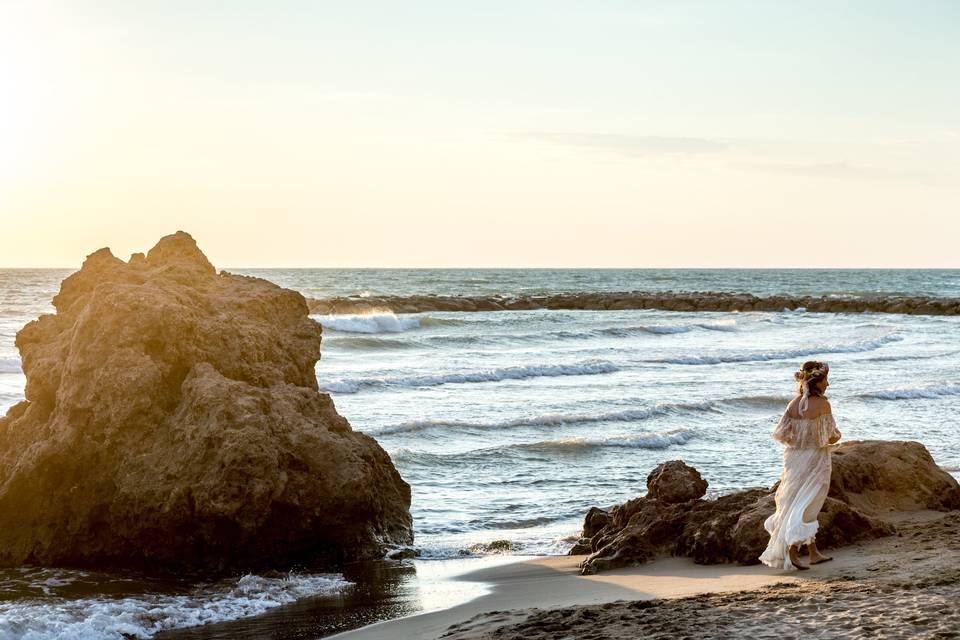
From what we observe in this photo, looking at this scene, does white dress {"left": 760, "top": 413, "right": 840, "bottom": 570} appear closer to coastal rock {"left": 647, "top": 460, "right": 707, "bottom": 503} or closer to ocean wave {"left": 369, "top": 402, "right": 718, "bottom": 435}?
coastal rock {"left": 647, "top": 460, "right": 707, "bottom": 503}

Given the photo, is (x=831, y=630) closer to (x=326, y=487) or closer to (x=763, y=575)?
(x=763, y=575)

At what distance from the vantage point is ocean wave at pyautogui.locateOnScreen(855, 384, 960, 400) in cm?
2419

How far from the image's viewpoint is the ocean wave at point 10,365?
28438 millimetres

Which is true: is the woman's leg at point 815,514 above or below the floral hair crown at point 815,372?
below

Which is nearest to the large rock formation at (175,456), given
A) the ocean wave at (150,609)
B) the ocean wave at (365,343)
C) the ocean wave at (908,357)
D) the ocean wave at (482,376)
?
the ocean wave at (150,609)

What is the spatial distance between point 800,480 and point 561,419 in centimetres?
1158

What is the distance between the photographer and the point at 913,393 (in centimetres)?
2453

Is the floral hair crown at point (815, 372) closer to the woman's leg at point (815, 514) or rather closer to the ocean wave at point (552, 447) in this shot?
the woman's leg at point (815, 514)

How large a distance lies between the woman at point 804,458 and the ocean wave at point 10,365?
24084 mm

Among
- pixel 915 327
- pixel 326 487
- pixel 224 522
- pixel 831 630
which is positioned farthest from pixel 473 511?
pixel 915 327

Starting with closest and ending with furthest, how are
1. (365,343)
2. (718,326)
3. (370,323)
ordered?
1. (365,343)
2. (370,323)
3. (718,326)

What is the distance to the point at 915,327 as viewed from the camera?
167 feet

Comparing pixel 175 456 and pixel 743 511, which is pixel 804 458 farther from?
pixel 175 456

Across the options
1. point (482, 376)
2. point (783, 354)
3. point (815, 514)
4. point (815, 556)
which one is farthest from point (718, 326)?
point (815, 556)
